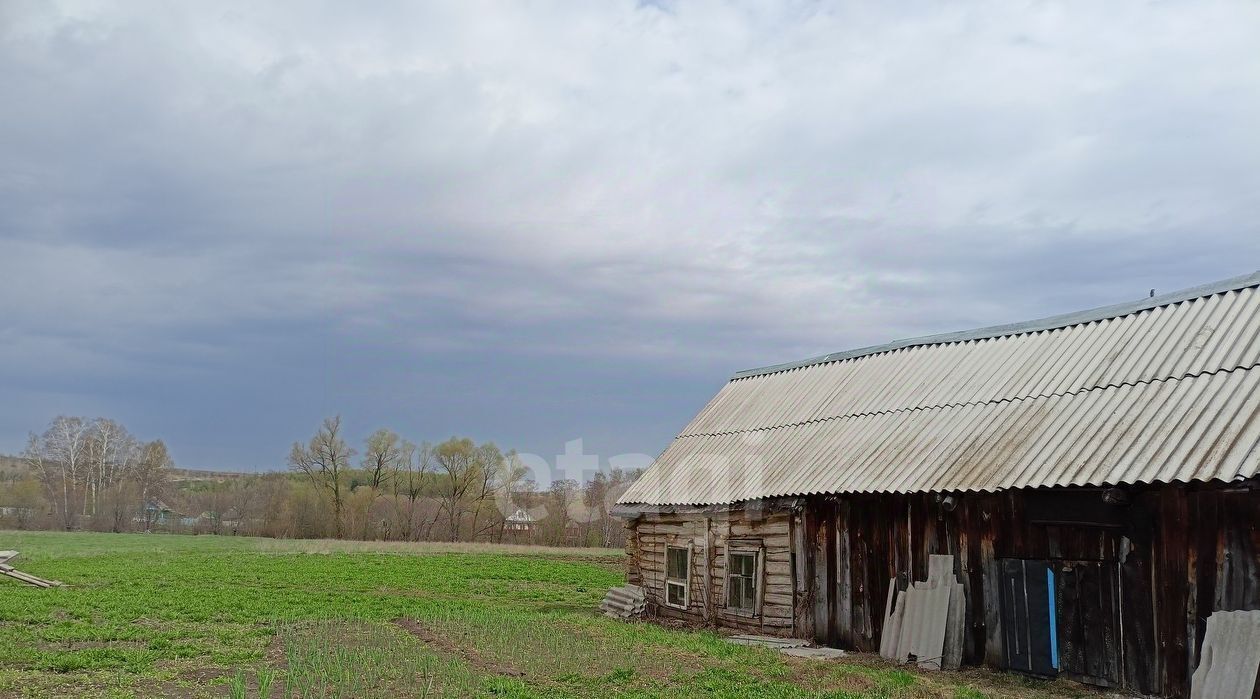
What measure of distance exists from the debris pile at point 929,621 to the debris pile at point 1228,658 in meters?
3.47

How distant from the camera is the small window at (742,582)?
60.1ft

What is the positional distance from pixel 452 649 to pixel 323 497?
6397 cm

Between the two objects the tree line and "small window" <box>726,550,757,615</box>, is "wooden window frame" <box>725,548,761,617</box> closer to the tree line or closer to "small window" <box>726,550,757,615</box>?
"small window" <box>726,550,757,615</box>

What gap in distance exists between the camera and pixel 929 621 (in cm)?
1426

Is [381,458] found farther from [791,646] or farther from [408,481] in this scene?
[791,646]

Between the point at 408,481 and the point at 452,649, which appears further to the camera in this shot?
the point at 408,481

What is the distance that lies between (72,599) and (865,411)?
64.9 ft

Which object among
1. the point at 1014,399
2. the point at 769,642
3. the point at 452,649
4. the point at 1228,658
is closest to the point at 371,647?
the point at 452,649

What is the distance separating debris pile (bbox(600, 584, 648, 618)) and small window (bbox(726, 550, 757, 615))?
11.1 ft

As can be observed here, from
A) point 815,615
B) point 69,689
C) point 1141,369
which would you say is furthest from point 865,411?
point 69,689

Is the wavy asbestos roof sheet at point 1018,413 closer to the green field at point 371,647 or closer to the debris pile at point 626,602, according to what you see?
the debris pile at point 626,602

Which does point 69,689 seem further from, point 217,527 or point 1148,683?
point 217,527

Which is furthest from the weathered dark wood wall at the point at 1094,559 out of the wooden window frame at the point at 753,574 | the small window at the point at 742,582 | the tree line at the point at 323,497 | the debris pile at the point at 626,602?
the tree line at the point at 323,497

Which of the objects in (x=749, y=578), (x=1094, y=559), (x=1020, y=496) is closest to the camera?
Result: (x=1094, y=559)
